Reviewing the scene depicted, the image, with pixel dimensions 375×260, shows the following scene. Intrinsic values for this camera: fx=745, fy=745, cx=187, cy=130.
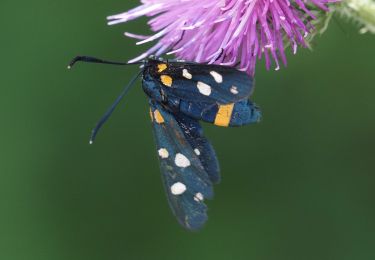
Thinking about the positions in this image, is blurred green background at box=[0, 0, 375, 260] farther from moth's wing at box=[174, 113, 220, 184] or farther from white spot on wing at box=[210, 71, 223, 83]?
white spot on wing at box=[210, 71, 223, 83]

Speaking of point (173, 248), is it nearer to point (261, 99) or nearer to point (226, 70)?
point (261, 99)

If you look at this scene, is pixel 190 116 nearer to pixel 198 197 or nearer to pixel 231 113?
pixel 231 113

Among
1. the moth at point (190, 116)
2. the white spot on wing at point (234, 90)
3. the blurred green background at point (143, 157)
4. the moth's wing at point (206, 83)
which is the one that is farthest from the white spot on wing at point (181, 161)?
the blurred green background at point (143, 157)

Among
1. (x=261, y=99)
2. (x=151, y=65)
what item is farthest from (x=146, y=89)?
(x=261, y=99)

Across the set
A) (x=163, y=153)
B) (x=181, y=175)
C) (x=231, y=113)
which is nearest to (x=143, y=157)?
(x=163, y=153)

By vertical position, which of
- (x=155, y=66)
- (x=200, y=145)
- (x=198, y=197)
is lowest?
(x=198, y=197)
